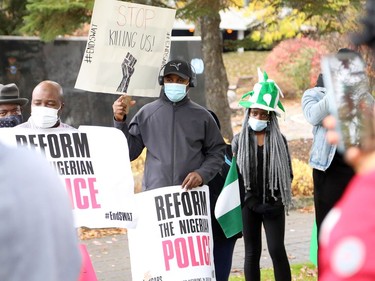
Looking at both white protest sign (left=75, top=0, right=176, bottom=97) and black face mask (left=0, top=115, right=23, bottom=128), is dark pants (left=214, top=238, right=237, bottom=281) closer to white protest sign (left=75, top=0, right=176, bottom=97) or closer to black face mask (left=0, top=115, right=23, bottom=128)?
white protest sign (left=75, top=0, right=176, bottom=97)

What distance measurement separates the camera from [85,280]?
5109 mm

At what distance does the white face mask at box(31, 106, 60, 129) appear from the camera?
612 centimetres

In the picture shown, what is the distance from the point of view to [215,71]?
14.3 m

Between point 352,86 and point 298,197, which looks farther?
point 298,197

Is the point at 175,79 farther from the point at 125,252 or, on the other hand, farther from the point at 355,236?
the point at 355,236

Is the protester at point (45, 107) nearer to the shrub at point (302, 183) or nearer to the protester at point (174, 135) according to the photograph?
the protester at point (174, 135)

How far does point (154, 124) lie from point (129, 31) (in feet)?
2.37

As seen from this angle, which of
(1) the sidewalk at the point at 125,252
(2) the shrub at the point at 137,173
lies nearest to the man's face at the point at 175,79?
(1) the sidewalk at the point at 125,252

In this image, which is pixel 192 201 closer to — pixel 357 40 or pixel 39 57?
pixel 357 40

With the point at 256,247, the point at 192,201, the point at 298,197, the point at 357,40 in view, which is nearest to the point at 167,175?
the point at 192,201

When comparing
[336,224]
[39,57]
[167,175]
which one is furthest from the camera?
[39,57]

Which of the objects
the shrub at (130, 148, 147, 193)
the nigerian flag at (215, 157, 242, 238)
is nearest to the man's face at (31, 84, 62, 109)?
the nigerian flag at (215, 157, 242, 238)

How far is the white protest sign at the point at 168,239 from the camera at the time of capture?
6.17 m

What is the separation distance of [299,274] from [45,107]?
3395 mm
